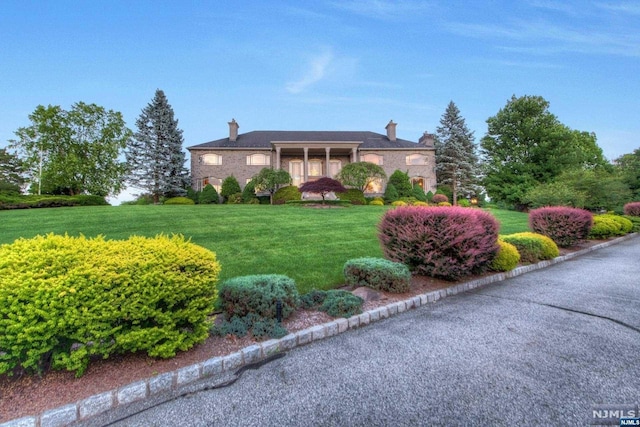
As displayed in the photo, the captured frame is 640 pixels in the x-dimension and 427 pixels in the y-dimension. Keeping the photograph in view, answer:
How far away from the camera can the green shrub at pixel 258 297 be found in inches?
124

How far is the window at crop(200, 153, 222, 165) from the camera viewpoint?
25.8 m

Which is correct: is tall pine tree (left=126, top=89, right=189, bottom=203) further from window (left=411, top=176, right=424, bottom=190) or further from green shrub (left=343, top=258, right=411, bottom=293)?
green shrub (left=343, top=258, right=411, bottom=293)

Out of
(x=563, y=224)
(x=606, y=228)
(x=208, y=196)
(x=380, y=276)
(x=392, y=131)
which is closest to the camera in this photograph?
(x=380, y=276)

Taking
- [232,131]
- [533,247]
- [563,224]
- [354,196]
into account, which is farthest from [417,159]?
[533,247]

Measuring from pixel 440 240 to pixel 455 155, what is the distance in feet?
96.9

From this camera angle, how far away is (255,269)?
5.32 m

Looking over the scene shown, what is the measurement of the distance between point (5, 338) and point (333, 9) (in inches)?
502

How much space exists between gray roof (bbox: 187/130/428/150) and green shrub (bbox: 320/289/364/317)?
23923mm

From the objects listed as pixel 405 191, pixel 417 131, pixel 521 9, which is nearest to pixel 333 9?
pixel 521 9

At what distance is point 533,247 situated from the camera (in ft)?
22.9

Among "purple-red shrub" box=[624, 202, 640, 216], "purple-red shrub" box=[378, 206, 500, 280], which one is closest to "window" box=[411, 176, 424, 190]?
"purple-red shrub" box=[624, 202, 640, 216]

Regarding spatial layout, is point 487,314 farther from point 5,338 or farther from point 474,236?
point 5,338

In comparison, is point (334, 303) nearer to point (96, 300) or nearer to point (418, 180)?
point (96, 300)

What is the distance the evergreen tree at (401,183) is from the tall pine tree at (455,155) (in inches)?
265
